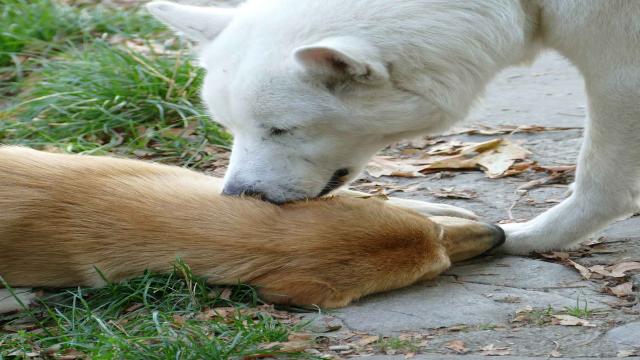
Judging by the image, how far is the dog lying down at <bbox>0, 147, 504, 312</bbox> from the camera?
12.4 ft

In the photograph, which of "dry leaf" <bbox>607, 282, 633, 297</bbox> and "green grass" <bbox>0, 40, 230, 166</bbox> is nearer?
"dry leaf" <bbox>607, 282, 633, 297</bbox>

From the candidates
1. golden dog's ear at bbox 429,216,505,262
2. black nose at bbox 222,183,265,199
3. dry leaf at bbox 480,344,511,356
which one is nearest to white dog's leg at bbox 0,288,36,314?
black nose at bbox 222,183,265,199

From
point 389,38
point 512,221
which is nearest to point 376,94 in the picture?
point 389,38

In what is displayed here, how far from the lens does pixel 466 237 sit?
13.7ft

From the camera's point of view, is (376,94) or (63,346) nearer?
(63,346)

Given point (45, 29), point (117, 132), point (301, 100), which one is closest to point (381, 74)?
point (301, 100)

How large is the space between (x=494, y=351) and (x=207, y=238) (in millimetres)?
1082

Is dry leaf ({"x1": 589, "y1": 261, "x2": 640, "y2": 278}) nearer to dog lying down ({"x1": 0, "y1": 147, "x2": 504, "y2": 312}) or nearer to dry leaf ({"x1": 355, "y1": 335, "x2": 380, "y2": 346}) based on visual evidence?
dog lying down ({"x1": 0, "y1": 147, "x2": 504, "y2": 312})

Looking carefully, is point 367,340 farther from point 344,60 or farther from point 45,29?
point 45,29

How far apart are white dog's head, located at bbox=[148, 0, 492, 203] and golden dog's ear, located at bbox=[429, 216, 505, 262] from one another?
0.38 meters

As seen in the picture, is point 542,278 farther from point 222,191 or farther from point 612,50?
point 222,191

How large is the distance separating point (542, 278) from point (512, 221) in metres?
0.75

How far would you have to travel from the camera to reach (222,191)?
13.5ft

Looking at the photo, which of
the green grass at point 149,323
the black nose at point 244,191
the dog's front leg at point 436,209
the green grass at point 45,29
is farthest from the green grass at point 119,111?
the green grass at point 149,323
